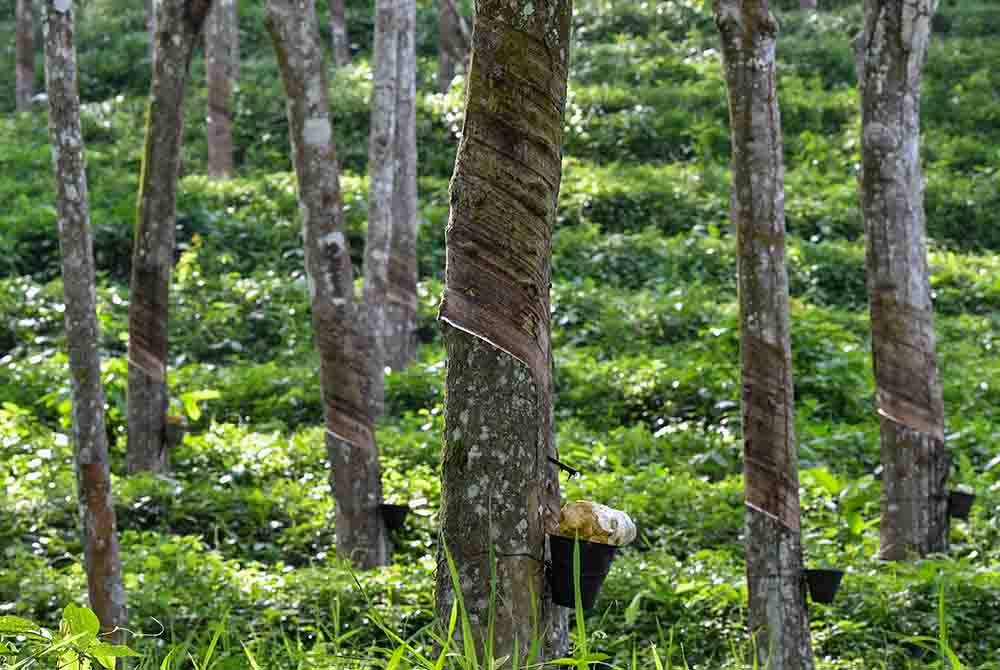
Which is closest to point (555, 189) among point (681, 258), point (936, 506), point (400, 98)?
point (936, 506)

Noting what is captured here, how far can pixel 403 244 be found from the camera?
12.4 meters

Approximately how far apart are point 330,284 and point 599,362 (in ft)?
16.6

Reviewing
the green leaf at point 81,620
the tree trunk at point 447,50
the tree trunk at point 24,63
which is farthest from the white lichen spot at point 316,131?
the tree trunk at point 24,63

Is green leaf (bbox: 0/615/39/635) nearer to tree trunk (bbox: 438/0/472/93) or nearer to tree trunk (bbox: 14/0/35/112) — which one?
tree trunk (bbox: 438/0/472/93)

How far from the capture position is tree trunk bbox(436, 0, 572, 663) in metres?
3.40

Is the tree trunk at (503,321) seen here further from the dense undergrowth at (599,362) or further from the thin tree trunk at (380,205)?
the thin tree trunk at (380,205)

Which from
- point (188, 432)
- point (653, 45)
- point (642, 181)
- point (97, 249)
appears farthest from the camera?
point (653, 45)

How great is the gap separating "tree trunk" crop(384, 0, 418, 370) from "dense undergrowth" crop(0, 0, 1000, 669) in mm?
369

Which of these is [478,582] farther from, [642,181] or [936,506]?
[642,181]

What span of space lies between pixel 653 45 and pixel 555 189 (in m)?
19.5

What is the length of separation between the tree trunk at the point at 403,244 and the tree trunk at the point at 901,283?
17.2ft

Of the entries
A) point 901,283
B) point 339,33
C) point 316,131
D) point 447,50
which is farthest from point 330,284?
point 339,33

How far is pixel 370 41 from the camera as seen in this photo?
2600 cm

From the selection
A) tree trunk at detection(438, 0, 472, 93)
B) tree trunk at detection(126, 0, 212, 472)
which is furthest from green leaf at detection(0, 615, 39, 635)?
tree trunk at detection(438, 0, 472, 93)
